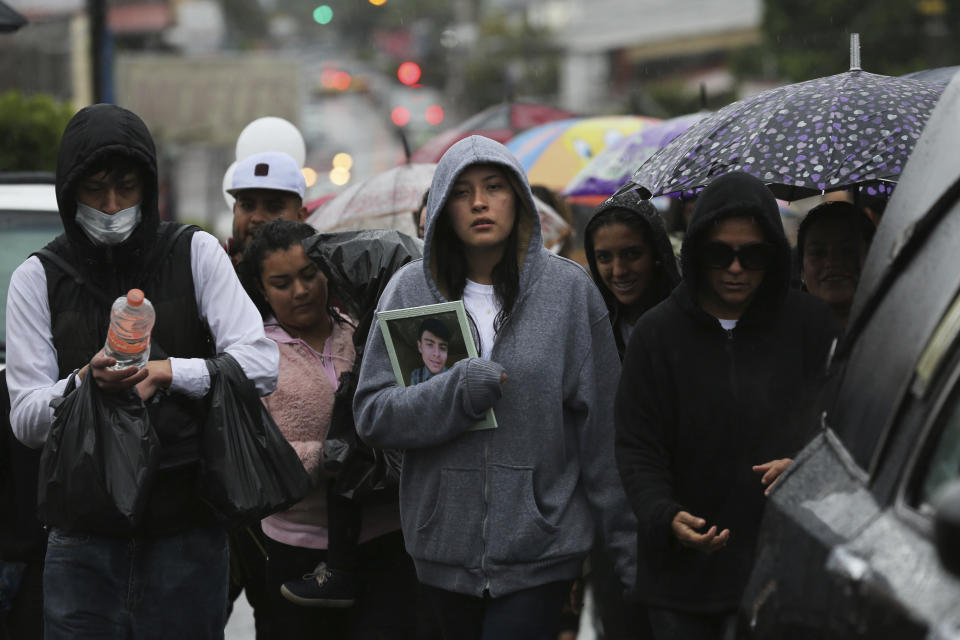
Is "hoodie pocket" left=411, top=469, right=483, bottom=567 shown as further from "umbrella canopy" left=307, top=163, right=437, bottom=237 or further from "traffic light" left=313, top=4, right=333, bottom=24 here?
"traffic light" left=313, top=4, right=333, bottom=24

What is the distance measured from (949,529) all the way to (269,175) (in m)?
4.91

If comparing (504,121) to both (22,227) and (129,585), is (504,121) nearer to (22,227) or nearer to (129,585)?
(22,227)

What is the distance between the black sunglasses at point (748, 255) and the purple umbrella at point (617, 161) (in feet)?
12.7

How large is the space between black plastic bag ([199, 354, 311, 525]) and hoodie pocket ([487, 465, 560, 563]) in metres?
0.55

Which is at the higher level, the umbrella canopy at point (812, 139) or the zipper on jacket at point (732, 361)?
the umbrella canopy at point (812, 139)

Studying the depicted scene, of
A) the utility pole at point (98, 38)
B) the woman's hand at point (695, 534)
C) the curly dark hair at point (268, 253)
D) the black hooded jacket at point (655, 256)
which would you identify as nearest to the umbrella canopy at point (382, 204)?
the curly dark hair at point (268, 253)

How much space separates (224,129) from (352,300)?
94.1 ft

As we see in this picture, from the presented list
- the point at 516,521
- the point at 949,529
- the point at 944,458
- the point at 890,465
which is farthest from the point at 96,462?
the point at 949,529

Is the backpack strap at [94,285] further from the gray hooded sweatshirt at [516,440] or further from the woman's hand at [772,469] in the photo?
the woman's hand at [772,469]

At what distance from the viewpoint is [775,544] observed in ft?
Answer: 9.43

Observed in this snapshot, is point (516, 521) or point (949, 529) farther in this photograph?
point (516, 521)

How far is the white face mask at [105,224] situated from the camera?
4.09 meters

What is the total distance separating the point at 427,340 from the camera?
4324 mm

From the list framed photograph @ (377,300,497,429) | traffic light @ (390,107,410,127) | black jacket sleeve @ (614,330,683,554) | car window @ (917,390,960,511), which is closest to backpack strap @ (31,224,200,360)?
framed photograph @ (377,300,497,429)
